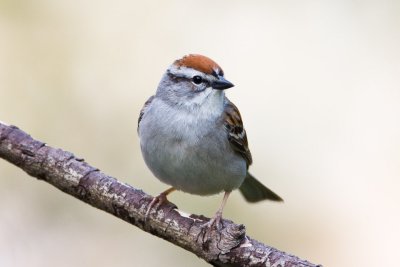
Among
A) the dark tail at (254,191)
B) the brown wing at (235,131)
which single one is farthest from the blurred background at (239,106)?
the brown wing at (235,131)

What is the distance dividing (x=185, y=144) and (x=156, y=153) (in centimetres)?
22

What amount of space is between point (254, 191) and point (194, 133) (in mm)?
1142

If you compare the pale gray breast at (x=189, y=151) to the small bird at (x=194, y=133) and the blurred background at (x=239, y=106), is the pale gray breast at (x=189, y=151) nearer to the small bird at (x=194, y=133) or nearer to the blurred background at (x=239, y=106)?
the small bird at (x=194, y=133)

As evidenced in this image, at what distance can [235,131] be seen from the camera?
201 inches

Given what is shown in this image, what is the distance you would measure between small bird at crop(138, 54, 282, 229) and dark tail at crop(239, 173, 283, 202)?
0.54 m

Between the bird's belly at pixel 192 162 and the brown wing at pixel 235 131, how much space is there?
0.40 ft

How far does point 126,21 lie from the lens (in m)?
7.63

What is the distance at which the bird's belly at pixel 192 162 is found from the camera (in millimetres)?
4719

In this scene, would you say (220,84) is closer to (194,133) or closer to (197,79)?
(197,79)

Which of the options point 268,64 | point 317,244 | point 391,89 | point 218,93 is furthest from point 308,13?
point 218,93

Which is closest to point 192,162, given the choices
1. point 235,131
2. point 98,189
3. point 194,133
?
point 194,133

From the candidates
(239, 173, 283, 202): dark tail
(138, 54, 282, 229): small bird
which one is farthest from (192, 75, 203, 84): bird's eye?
(239, 173, 283, 202): dark tail

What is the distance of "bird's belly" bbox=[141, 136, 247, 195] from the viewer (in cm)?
472

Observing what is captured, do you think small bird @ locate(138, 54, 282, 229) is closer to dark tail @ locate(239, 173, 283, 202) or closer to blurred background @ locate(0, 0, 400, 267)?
dark tail @ locate(239, 173, 283, 202)
